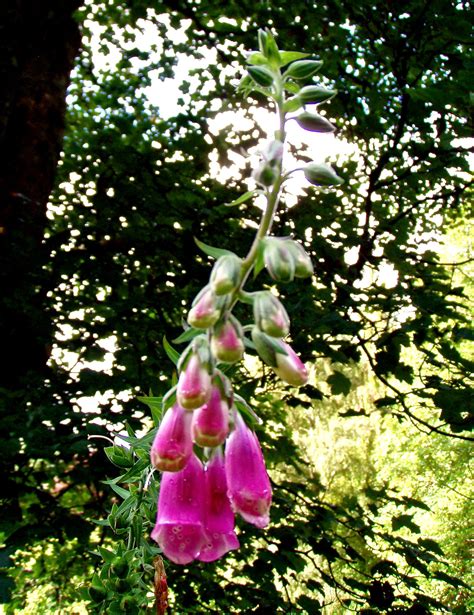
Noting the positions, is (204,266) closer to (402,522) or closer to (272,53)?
(402,522)

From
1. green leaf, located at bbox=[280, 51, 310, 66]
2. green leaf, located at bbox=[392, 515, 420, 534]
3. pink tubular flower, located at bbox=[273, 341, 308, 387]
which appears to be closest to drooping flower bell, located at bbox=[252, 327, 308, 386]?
pink tubular flower, located at bbox=[273, 341, 308, 387]

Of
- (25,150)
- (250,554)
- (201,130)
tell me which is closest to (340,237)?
(201,130)

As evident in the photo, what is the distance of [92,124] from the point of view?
4.77 m

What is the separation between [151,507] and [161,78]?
4682 millimetres

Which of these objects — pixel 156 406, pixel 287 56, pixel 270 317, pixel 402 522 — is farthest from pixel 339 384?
pixel 270 317

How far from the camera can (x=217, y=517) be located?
31.5 inches

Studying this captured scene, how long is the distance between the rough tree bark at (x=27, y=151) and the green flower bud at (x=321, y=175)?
9.43ft

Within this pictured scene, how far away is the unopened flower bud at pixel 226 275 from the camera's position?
72 centimetres

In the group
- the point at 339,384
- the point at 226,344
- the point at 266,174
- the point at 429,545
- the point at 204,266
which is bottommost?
the point at 429,545

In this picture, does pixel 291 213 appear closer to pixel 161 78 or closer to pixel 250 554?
pixel 161 78

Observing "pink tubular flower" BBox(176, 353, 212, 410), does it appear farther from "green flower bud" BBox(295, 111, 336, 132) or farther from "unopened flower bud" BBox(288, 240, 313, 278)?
"green flower bud" BBox(295, 111, 336, 132)

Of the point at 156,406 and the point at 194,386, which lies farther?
the point at 156,406

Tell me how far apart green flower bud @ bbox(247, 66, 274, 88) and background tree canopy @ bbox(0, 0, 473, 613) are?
5.15ft

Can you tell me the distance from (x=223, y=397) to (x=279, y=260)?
0.65ft
